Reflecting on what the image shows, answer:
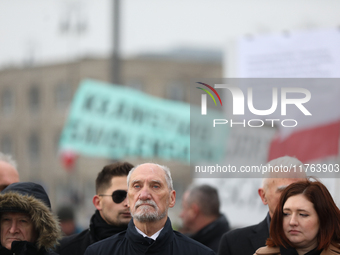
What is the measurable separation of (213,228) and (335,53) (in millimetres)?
2151

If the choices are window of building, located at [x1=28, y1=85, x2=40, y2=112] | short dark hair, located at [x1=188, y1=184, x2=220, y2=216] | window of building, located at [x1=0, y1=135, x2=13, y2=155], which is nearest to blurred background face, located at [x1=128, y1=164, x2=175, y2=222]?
short dark hair, located at [x1=188, y1=184, x2=220, y2=216]

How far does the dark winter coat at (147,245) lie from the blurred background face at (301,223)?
0.44 metres

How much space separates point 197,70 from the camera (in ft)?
138

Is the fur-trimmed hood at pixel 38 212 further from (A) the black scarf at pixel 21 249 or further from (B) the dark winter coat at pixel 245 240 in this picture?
(B) the dark winter coat at pixel 245 240

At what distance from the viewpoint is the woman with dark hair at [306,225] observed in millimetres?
2973

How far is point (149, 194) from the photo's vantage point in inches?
120

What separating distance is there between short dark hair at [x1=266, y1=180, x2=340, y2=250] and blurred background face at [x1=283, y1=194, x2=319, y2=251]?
0.02 m

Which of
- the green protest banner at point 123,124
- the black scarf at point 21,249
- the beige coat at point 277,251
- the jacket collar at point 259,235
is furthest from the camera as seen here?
the green protest banner at point 123,124

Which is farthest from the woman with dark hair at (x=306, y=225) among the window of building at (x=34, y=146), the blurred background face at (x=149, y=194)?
the window of building at (x=34, y=146)

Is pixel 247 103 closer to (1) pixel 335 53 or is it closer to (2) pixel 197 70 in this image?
(1) pixel 335 53

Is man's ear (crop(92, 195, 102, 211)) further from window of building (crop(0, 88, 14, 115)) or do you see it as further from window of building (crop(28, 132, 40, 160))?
window of building (crop(0, 88, 14, 115))

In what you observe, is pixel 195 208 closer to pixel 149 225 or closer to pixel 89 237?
pixel 89 237

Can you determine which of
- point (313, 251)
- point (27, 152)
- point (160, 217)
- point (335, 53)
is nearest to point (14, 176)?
point (160, 217)

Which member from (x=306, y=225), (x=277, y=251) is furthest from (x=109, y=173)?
(x=306, y=225)
